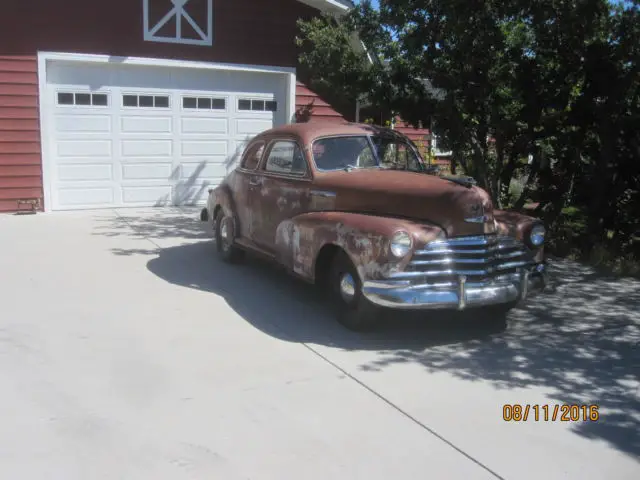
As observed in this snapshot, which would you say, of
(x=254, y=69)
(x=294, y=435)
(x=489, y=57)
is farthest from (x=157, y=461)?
(x=254, y=69)

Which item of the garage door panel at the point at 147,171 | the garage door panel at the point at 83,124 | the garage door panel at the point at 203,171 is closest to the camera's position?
the garage door panel at the point at 83,124

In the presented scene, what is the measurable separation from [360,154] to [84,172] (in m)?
6.79

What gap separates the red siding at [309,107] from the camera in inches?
518

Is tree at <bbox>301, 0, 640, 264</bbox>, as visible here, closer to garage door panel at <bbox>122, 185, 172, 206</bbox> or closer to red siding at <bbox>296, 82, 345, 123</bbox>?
red siding at <bbox>296, 82, 345, 123</bbox>

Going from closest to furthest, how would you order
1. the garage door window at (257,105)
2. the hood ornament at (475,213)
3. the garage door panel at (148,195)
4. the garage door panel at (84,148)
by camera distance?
the hood ornament at (475,213) → the garage door panel at (84,148) → the garage door panel at (148,195) → the garage door window at (257,105)

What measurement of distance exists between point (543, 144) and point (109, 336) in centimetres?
659

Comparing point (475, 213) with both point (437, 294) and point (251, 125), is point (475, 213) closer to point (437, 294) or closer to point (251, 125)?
point (437, 294)

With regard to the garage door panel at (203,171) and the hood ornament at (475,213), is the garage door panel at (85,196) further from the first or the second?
the hood ornament at (475,213)

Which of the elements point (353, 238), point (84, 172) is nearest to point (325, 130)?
point (353, 238)

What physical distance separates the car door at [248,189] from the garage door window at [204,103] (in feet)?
16.2

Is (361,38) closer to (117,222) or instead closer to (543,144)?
(543,144)

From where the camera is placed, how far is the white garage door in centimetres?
1151

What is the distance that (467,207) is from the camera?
Answer: 5.32m

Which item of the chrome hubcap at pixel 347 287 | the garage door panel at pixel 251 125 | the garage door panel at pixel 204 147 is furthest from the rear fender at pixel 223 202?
the garage door panel at pixel 251 125
